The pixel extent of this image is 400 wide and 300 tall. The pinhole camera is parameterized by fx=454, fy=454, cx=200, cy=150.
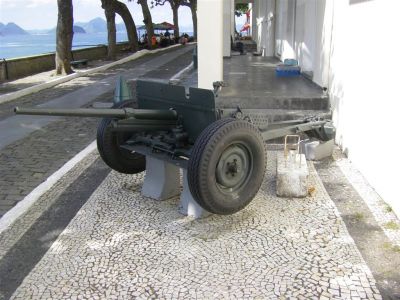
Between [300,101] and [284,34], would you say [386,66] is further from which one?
[284,34]

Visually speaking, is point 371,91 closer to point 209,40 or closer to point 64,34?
point 209,40

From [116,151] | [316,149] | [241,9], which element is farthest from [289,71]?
[241,9]

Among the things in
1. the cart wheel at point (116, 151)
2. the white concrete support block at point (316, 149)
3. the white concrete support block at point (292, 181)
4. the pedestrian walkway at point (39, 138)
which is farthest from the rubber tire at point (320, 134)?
the pedestrian walkway at point (39, 138)

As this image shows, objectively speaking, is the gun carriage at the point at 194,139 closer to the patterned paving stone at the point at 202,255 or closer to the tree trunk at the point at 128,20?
the patterned paving stone at the point at 202,255

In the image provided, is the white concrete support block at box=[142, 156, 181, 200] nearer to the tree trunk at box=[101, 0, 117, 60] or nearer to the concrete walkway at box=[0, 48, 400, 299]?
the concrete walkway at box=[0, 48, 400, 299]

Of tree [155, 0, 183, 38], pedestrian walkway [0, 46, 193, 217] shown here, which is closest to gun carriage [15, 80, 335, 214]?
pedestrian walkway [0, 46, 193, 217]

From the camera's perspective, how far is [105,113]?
13.8 feet

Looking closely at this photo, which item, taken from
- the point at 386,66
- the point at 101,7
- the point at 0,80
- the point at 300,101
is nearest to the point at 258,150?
the point at 386,66

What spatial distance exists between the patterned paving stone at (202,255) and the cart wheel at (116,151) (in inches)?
18.8

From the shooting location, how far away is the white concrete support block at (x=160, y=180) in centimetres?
489

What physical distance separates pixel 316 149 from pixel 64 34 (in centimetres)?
1204

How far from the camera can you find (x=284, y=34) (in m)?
14.6

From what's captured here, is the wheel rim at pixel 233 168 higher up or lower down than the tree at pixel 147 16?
lower down

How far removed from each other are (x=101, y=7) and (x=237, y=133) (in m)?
20.3
